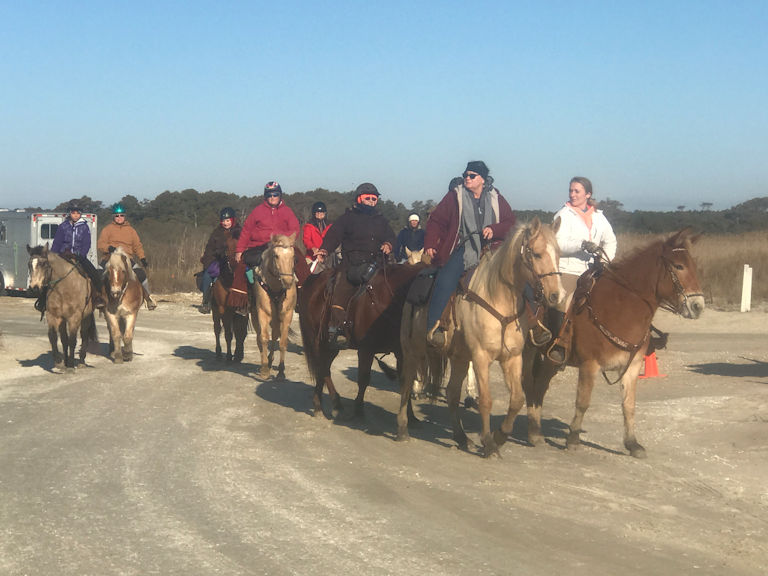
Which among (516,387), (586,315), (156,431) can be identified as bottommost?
(156,431)

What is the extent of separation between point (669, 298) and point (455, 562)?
4.16m

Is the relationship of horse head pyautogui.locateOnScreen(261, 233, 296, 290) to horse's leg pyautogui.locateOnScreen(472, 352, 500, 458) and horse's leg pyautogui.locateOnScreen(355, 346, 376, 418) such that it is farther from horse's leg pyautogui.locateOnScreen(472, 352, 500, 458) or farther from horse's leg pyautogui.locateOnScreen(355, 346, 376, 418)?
horse's leg pyautogui.locateOnScreen(472, 352, 500, 458)

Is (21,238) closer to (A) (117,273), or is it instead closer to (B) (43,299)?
(A) (117,273)

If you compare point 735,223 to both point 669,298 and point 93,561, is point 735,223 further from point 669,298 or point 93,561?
point 93,561

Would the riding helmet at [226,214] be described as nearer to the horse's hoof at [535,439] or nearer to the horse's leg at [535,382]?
the horse's leg at [535,382]

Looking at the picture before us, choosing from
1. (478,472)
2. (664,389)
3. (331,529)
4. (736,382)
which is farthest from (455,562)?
(736,382)

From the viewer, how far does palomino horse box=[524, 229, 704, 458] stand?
9000mm

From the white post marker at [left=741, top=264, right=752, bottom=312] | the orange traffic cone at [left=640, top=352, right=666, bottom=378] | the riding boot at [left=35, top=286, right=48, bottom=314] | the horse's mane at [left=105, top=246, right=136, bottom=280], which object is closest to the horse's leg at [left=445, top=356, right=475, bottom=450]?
the orange traffic cone at [left=640, top=352, right=666, bottom=378]

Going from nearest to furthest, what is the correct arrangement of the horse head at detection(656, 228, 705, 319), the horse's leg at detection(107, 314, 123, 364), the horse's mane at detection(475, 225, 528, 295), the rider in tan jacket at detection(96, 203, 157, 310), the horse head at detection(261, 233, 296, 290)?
the horse's mane at detection(475, 225, 528, 295)
the horse head at detection(656, 228, 705, 319)
the horse head at detection(261, 233, 296, 290)
the horse's leg at detection(107, 314, 123, 364)
the rider in tan jacket at detection(96, 203, 157, 310)

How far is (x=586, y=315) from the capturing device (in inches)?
374

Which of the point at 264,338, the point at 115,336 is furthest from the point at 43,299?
the point at 264,338

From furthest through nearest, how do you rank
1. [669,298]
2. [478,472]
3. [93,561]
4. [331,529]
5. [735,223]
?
[735,223] → [669,298] → [478,472] → [331,529] → [93,561]

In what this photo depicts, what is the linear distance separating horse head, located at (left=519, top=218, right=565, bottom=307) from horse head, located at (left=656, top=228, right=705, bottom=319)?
1.38 meters

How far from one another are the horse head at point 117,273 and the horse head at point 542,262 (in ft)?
30.3
